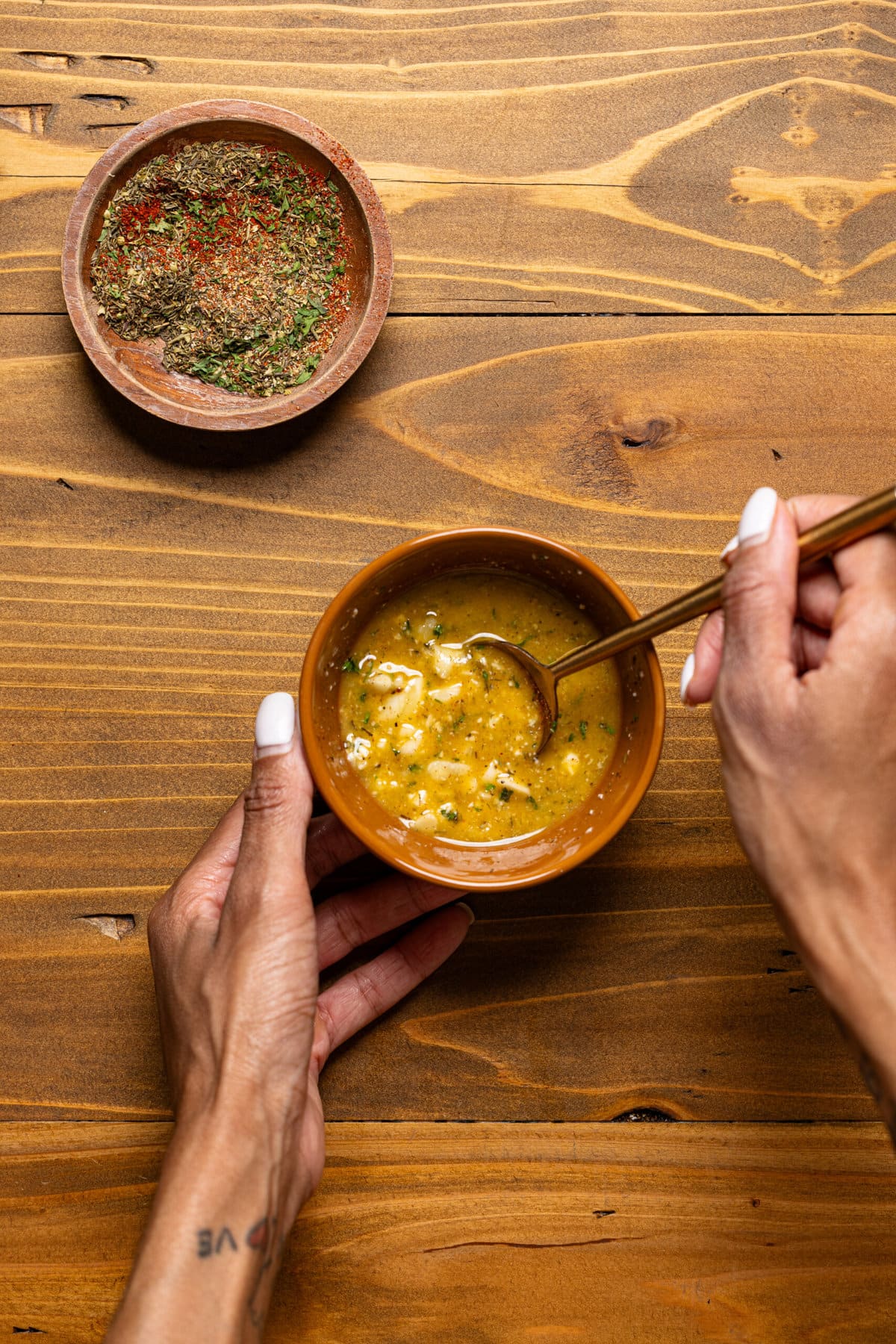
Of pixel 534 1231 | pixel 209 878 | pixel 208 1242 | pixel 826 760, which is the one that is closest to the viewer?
pixel 826 760

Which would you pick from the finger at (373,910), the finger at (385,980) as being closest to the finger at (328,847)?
the finger at (373,910)

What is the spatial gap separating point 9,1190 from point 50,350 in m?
1.36

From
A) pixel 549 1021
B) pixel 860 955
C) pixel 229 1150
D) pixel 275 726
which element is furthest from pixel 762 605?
pixel 229 1150

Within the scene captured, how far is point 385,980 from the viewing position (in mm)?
1603

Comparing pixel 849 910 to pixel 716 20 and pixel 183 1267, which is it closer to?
pixel 183 1267

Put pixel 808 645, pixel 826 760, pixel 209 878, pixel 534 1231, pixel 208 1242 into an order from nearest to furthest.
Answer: pixel 826 760
pixel 208 1242
pixel 808 645
pixel 209 878
pixel 534 1231

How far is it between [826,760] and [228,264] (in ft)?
3.93

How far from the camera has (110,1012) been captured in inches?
65.1

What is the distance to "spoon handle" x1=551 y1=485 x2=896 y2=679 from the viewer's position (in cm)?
114

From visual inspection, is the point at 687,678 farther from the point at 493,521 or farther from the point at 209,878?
the point at 209,878

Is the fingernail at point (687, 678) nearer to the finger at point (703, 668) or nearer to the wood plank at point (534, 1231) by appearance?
the finger at point (703, 668)

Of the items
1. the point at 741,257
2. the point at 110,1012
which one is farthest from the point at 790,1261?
the point at 741,257

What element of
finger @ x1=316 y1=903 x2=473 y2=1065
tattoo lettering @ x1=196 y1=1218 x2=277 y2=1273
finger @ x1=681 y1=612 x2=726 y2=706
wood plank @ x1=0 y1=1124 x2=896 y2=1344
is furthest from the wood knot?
tattoo lettering @ x1=196 y1=1218 x2=277 y2=1273

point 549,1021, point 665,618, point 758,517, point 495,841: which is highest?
point 758,517
